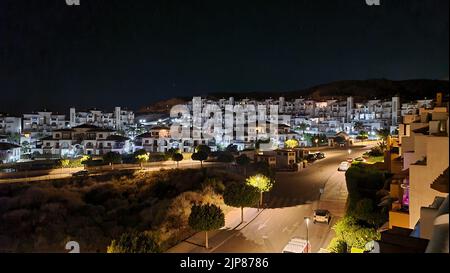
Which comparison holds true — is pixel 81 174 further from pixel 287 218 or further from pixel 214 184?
pixel 287 218

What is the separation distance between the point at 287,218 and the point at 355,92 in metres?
40.8

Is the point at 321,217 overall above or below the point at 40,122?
below

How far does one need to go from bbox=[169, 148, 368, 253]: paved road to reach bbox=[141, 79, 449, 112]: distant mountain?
28.6m

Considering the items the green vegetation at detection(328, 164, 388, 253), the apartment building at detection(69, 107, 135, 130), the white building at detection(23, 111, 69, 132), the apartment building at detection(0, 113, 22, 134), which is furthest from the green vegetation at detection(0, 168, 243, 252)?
the apartment building at detection(69, 107, 135, 130)

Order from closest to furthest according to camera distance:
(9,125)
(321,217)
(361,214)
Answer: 1. (361,214)
2. (321,217)
3. (9,125)

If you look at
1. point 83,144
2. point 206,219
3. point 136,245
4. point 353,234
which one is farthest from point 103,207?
point 83,144

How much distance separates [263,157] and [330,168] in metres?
2.76

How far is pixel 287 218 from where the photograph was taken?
7.38 metres

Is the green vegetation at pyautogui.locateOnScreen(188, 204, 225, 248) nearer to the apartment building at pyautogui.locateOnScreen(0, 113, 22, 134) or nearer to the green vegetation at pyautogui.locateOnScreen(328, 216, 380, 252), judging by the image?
the green vegetation at pyautogui.locateOnScreen(328, 216, 380, 252)

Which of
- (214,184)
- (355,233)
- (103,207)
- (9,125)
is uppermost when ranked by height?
(9,125)

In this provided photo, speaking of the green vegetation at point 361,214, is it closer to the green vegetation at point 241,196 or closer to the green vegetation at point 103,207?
the green vegetation at point 241,196
